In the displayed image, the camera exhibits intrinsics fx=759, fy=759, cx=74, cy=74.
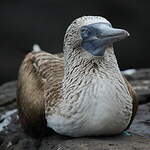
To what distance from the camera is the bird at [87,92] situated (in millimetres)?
6301

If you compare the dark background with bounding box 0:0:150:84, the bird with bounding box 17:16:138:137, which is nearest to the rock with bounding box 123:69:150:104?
the bird with bounding box 17:16:138:137

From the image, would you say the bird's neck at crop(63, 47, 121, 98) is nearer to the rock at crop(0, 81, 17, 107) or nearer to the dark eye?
the dark eye

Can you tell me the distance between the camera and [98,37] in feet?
20.9

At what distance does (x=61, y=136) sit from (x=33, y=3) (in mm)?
8254

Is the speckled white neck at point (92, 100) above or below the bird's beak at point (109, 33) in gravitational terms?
below

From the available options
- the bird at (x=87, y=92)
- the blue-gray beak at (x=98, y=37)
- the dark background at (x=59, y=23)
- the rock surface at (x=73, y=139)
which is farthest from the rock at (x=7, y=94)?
the dark background at (x=59, y=23)

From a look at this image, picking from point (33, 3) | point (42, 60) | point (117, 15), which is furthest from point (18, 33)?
point (42, 60)

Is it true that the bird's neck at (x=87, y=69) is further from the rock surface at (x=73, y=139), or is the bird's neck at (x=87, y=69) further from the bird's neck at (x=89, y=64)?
the rock surface at (x=73, y=139)

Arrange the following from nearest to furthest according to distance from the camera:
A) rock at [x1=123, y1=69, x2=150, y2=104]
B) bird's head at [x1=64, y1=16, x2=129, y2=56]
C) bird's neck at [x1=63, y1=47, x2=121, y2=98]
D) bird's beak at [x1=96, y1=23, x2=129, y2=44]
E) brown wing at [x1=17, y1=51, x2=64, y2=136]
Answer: bird's beak at [x1=96, y1=23, x2=129, y2=44]
bird's head at [x1=64, y1=16, x2=129, y2=56]
bird's neck at [x1=63, y1=47, x2=121, y2=98]
brown wing at [x1=17, y1=51, x2=64, y2=136]
rock at [x1=123, y1=69, x2=150, y2=104]

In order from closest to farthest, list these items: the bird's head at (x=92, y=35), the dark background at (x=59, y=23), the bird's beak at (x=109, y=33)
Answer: the bird's beak at (x=109, y=33) < the bird's head at (x=92, y=35) < the dark background at (x=59, y=23)

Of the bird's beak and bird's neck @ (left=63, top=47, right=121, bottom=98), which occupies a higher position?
the bird's beak

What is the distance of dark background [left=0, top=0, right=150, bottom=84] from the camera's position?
14.3 metres

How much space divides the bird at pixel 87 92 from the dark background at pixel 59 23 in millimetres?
7509

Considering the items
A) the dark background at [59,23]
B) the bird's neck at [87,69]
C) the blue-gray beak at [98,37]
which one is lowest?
the dark background at [59,23]
